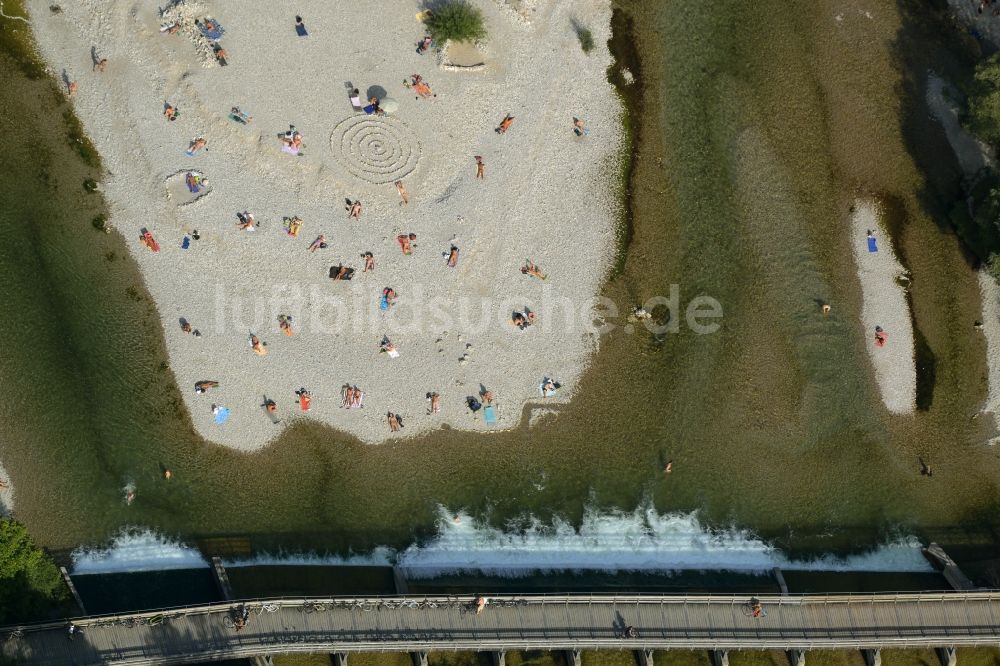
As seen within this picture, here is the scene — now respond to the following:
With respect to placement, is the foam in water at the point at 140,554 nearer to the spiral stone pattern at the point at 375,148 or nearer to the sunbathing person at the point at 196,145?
the sunbathing person at the point at 196,145

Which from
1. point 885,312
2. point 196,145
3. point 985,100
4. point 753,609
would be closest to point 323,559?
point 753,609

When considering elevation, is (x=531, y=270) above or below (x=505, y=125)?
below

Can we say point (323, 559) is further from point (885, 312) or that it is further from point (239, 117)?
point (885, 312)

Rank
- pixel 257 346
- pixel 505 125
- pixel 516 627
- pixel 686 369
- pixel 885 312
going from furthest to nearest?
1. pixel 885 312
2. pixel 686 369
3. pixel 505 125
4. pixel 257 346
5. pixel 516 627

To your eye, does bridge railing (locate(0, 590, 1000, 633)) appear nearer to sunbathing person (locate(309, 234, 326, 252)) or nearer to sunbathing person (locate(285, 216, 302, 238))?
sunbathing person (locate(309, 234, 326, 252))

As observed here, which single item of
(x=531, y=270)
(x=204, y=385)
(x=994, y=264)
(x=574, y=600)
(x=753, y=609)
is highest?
(x=531, y=270)

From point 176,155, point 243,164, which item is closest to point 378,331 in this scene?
point 243,164

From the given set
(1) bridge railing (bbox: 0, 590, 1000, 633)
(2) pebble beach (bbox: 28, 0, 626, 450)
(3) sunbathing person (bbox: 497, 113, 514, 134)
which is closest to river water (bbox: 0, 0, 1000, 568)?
(2) pebble beach (bbox: 28, 0, 626, 450)
